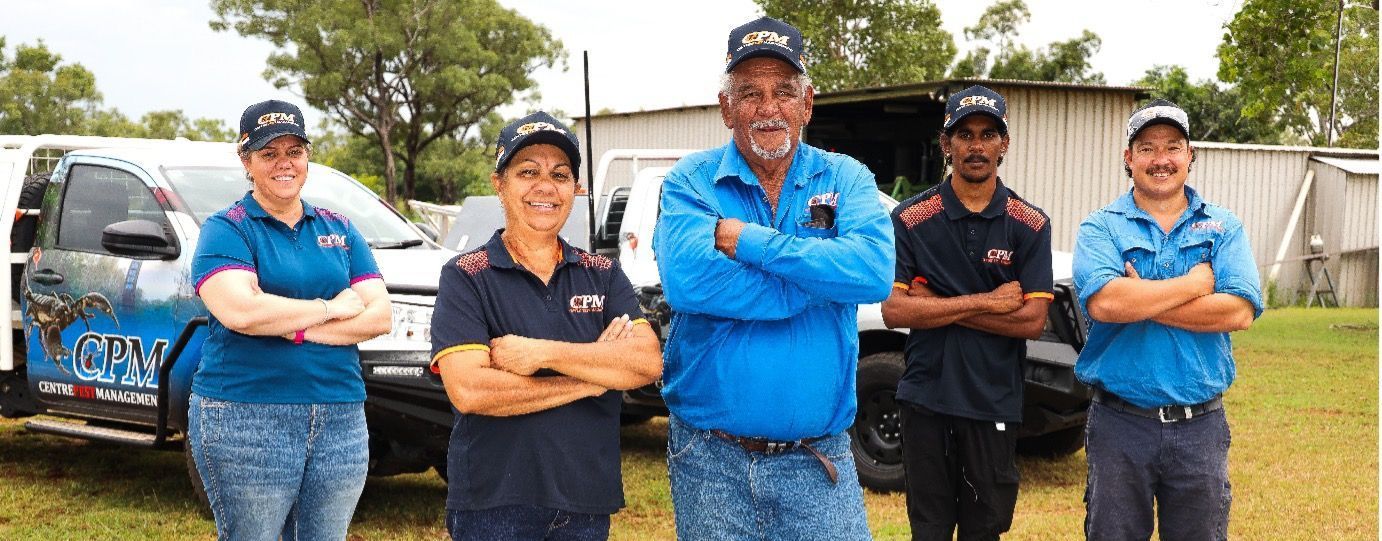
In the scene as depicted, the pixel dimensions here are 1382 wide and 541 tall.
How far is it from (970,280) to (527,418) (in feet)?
6.51

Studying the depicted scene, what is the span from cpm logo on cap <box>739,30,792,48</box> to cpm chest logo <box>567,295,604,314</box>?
0.75m

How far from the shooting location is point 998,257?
14.2 ft

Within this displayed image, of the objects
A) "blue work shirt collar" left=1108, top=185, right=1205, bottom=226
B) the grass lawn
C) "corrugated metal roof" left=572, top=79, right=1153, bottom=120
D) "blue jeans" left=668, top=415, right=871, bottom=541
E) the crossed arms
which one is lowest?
the grass lawn

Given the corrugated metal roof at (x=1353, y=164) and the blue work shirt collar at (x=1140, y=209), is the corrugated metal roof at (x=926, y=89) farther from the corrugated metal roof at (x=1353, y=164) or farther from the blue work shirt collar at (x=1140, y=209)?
the blue work shirt collar at (x=1140, y=209)

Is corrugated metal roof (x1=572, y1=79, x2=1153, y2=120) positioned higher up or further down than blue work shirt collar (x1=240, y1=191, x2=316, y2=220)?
higher up

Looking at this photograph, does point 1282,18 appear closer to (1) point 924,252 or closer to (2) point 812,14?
(1) point 924,252

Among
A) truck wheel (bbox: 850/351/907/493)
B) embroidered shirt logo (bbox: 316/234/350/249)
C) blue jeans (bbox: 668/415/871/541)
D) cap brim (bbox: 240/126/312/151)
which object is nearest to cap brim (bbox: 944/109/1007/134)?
blue jeans (bbox: 668/415/871/541)

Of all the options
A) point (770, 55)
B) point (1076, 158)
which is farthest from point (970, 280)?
point (1076, 158)

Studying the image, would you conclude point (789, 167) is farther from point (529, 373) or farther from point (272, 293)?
point (272, 293)

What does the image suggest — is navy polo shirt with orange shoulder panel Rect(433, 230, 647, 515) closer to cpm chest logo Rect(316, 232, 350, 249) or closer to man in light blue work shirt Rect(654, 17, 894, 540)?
man in light blue work shirt Rect(654, 17, 894, 540)

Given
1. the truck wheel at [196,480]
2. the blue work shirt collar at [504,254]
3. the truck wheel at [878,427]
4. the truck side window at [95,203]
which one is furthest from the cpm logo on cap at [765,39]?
the truck side window at [95,203]

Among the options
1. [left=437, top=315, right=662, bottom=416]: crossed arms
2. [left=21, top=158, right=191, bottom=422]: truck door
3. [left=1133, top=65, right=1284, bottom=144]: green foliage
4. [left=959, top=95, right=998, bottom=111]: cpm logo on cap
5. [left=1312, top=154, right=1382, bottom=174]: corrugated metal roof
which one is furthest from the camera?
[left=1133, top=65, right=1284, bottom=144]: green foliage

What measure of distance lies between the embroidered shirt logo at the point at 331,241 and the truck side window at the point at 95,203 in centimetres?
271

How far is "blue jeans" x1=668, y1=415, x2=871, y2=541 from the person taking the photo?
2.95 metres
